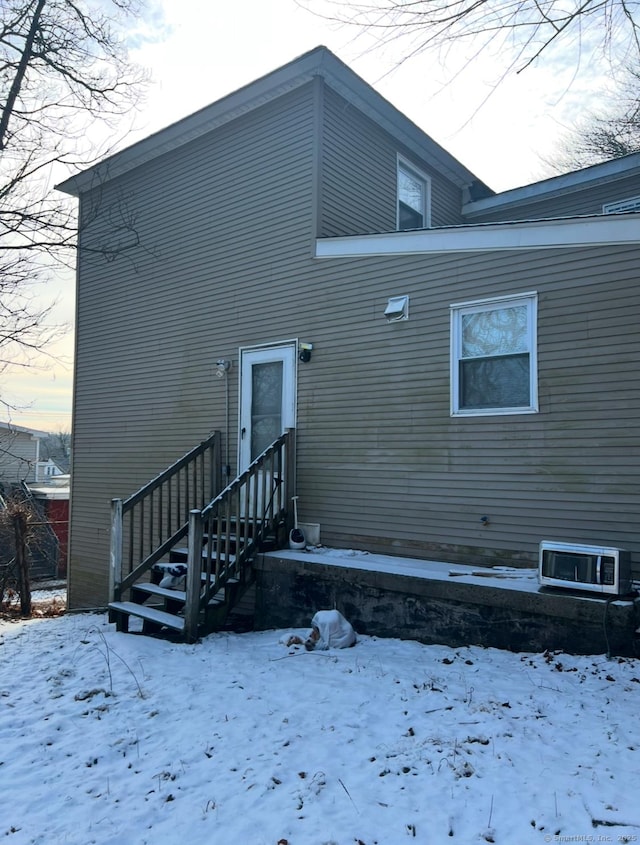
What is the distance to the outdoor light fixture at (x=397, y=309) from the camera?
6.89 metres

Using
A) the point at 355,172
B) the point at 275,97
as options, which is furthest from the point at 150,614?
the point at 275,97

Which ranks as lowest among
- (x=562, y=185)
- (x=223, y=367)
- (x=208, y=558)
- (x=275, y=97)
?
(x=208, y=558)

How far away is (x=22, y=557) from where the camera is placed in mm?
12648

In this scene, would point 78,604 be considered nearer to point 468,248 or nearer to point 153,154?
point 153,154

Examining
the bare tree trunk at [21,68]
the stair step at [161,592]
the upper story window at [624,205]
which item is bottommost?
the stair step at [161,592]

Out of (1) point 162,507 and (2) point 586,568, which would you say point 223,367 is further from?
(2) point 586,568

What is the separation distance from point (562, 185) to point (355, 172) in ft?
12.9

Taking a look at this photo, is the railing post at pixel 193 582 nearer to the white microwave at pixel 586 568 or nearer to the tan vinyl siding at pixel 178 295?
the tan vinyl siding at pixel 178 295

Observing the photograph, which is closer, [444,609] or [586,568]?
[586,568]

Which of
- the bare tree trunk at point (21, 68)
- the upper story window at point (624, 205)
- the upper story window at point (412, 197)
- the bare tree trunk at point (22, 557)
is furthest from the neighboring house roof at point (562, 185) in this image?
the bare tree trunk at point (22, 557)

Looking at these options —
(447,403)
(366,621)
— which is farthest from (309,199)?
(366,621)

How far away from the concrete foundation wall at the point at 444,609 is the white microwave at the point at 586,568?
96mm

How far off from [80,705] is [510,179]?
12.2 meters

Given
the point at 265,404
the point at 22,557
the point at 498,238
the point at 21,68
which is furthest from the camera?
the point at 22,557
